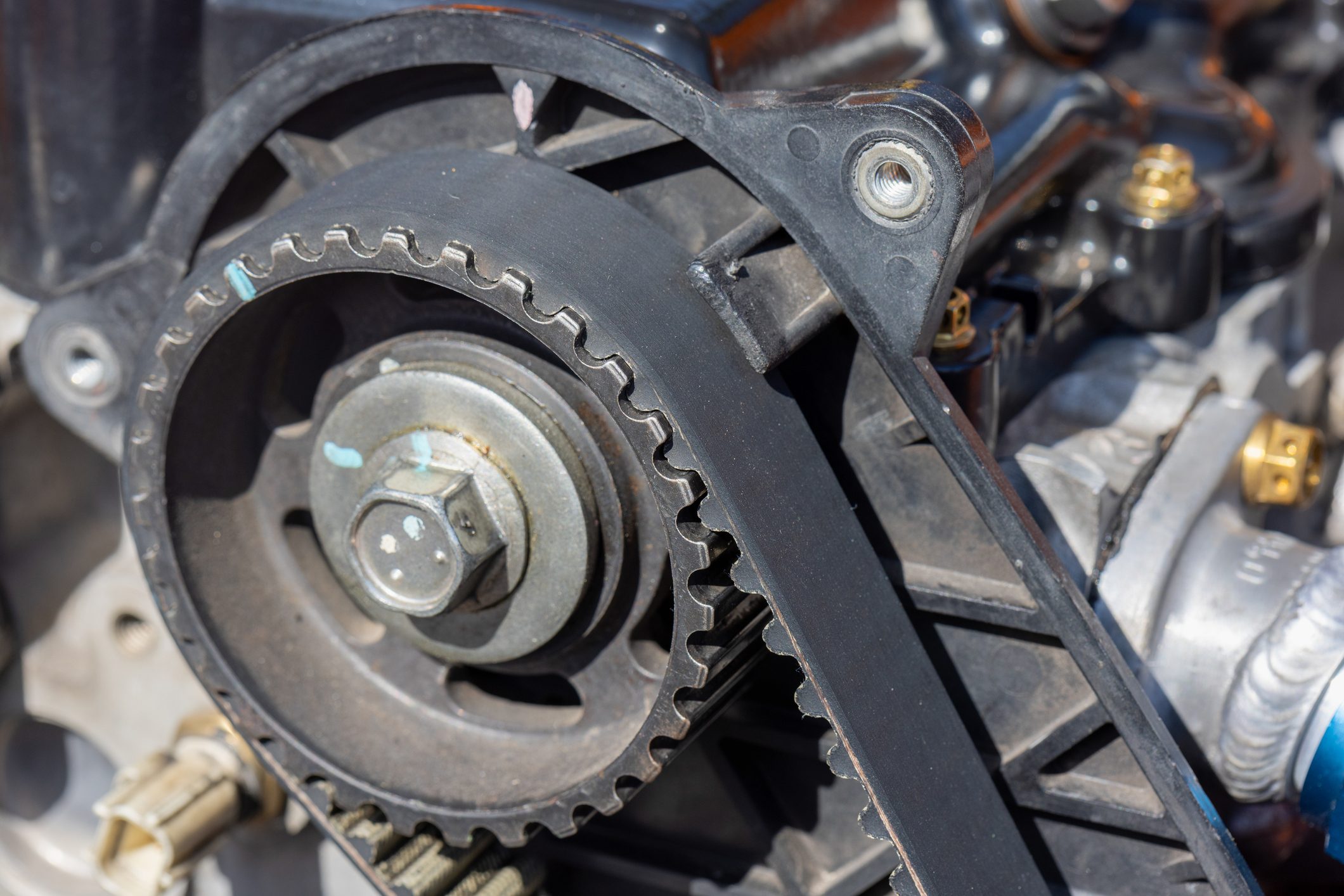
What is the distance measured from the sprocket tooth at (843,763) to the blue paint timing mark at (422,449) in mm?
337

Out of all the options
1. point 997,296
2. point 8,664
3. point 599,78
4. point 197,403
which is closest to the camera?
point 599,78

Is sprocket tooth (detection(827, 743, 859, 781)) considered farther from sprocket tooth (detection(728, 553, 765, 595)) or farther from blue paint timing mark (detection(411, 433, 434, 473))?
blue paint timing mark (detection(411, 433, 434, 473))

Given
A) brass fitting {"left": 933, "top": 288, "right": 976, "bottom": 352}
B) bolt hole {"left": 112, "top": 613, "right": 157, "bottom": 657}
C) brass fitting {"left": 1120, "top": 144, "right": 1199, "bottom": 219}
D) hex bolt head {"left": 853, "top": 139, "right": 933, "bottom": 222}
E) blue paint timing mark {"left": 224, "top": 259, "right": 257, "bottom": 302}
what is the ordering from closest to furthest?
hex bolt head {"left": 853, "top": 139, "right": 933, "bottom": 222}, blue paint timing mark {"left": 224, "top": 259, "right": 257, "bottom": 302}, brass fitting {"left": 933, "top": 288, "right": 976, "bottom": 352}, brass fitting {"left": 1120, "top": 144, "right": 1199, "bottom": 219}, bolt hole {"left": 112, "top": 613, "right": 157, "bottom": 657}

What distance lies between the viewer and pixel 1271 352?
64.8 inches

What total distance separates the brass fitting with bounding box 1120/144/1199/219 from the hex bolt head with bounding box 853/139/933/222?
65cm

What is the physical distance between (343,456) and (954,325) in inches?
18.8

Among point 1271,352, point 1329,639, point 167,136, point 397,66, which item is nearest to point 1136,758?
point 1329,639

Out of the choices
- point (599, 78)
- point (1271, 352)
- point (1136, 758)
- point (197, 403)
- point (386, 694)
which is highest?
point (599, 78)

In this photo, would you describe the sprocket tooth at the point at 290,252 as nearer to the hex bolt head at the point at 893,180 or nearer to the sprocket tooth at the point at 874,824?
the hex bolt head at the point at 893,180

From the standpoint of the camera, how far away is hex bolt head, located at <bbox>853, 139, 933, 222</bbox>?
2.78 ft

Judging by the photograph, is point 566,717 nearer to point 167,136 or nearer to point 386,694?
point 386,694

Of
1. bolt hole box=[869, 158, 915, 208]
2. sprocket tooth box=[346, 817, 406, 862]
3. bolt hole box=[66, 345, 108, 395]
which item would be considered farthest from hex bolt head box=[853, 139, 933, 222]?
bolt hole box=[66, 345, 108, 395]

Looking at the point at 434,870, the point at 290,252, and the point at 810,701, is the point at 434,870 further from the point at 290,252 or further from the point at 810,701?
Answer: the point at 290,252

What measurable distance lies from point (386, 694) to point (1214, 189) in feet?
3.72
